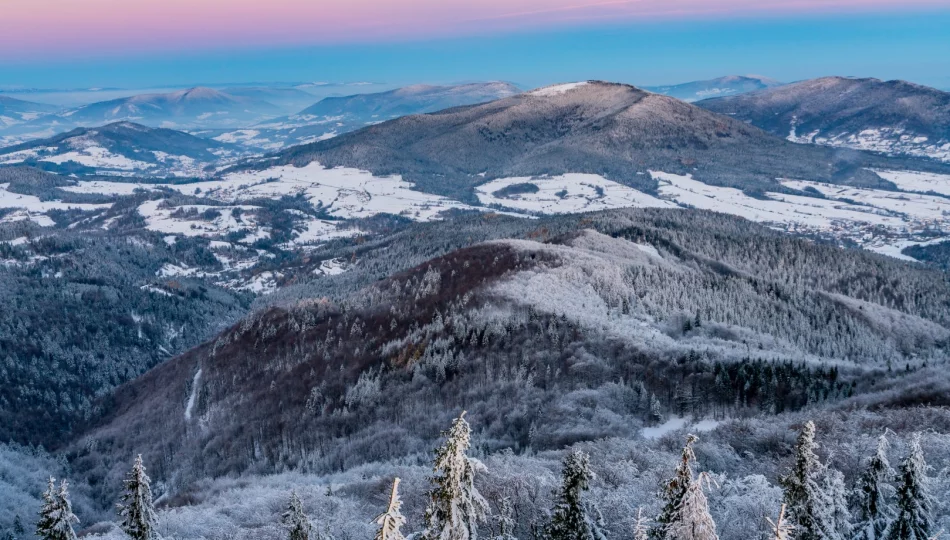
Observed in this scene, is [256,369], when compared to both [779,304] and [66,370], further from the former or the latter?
[779,304]

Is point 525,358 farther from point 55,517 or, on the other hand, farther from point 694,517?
point 694,517

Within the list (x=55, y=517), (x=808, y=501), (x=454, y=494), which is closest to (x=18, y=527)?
(x=55, y=517)

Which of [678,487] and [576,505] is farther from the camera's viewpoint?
[576,505]

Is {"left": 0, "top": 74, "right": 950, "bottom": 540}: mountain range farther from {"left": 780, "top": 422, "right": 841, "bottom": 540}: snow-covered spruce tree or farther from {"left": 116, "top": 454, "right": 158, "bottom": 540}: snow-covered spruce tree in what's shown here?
{"left": 116, "top": 454, "right": 158, "bottom": 540}: snow-covered spruce tree

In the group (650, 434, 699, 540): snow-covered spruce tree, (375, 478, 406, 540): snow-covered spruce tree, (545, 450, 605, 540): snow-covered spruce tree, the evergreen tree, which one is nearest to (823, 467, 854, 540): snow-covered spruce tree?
(650, 434, 699, 540): snow-covered spruce tree

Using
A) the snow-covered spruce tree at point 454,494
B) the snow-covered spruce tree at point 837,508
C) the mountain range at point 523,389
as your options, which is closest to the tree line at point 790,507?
the snow-covered spruce tree at point 837,508
